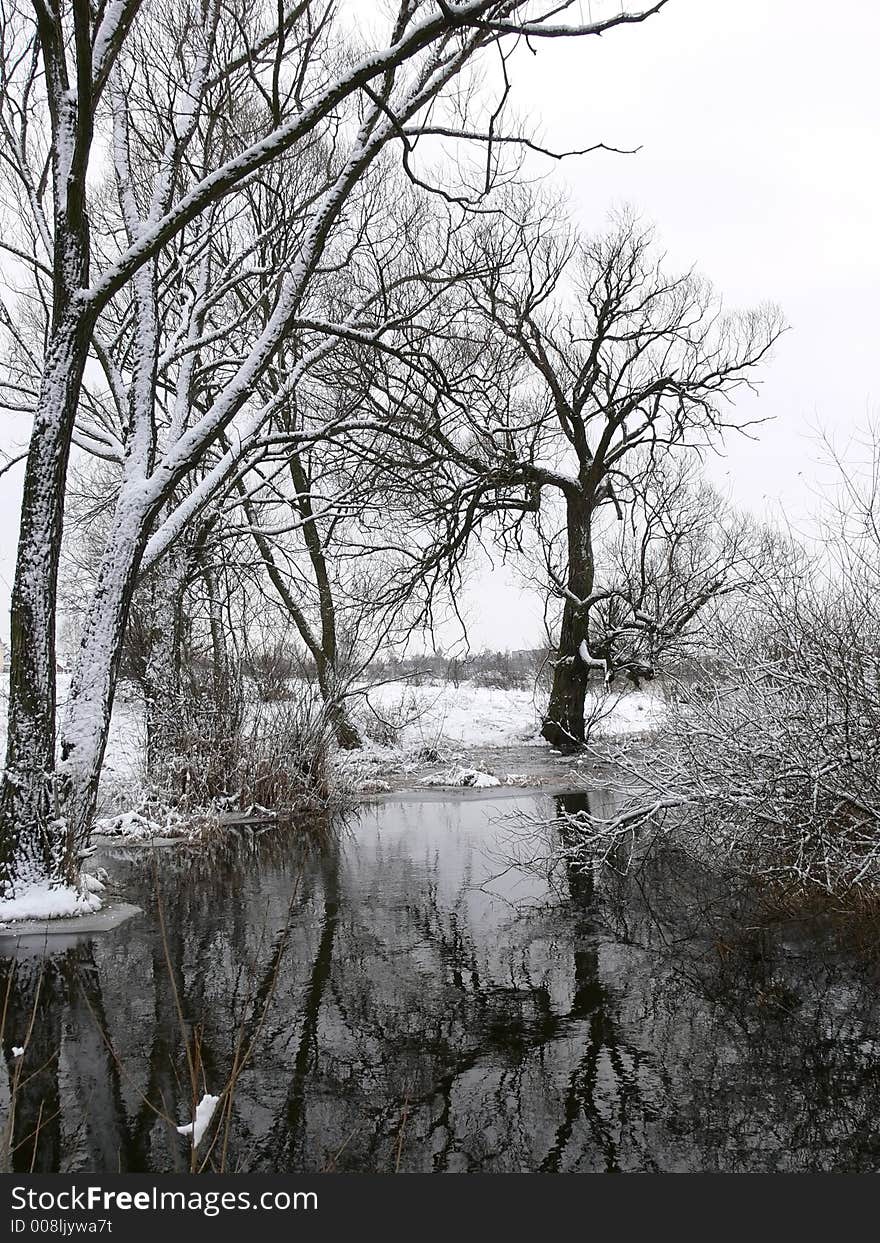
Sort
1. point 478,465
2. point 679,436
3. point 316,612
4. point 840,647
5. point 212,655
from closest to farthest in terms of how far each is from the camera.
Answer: point 840,647
point 478,465
point 212,655
point 679,436
point 316,612

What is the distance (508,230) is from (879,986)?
13.5m

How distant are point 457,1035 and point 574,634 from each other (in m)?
15.2

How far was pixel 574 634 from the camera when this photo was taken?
63.6ft

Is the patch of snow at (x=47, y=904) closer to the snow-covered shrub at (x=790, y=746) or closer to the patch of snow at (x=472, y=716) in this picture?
the snow-covered shrub at (x=790, y=746)

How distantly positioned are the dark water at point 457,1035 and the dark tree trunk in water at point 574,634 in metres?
11.6

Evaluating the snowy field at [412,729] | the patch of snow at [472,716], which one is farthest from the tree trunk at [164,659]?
the patch of snow at [472,716]

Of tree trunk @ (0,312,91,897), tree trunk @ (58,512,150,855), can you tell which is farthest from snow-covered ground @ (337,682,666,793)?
tree trunk @ (0,312,91,897)

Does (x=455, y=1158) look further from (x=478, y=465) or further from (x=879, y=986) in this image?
(x=478, y=465)

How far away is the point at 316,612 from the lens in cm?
2077

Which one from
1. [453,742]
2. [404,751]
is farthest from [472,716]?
[404,751]

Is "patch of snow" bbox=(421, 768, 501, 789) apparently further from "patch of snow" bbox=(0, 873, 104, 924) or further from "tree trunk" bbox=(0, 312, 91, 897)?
"tree trunk" bbox=(0, 312, 91, 897)

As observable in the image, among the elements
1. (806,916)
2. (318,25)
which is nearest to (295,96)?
(318,25)

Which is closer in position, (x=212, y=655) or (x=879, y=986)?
(x=879, y=986)

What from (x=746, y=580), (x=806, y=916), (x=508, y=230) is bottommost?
(x=806, y=916)
